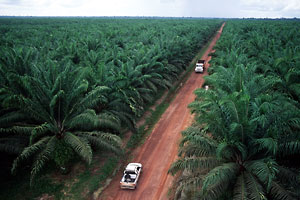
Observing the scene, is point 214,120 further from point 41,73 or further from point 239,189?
point 41,73

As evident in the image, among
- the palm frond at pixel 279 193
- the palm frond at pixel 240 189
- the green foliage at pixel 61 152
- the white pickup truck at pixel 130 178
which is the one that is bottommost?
the white pickup truck at pixel 130 178

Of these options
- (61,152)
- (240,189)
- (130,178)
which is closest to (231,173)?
(240,189)

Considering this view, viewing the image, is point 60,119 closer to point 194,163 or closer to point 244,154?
point 194,163

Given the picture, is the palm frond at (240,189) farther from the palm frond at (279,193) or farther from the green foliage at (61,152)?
the green foliage at (61,152)

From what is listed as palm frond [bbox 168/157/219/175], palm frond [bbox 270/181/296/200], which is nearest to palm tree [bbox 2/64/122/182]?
palm frond [bbox 168/157/219/175]

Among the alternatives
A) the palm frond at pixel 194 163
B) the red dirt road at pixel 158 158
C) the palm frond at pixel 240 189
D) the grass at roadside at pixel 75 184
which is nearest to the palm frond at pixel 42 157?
the grass at roadside at pixel 75 184

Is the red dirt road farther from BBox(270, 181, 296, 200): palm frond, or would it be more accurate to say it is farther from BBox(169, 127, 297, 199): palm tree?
BBox(270, 181, 296, 200): palm frond

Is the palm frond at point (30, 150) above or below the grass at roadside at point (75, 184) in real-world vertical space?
above

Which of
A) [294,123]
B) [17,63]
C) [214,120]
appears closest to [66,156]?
[214,120]
